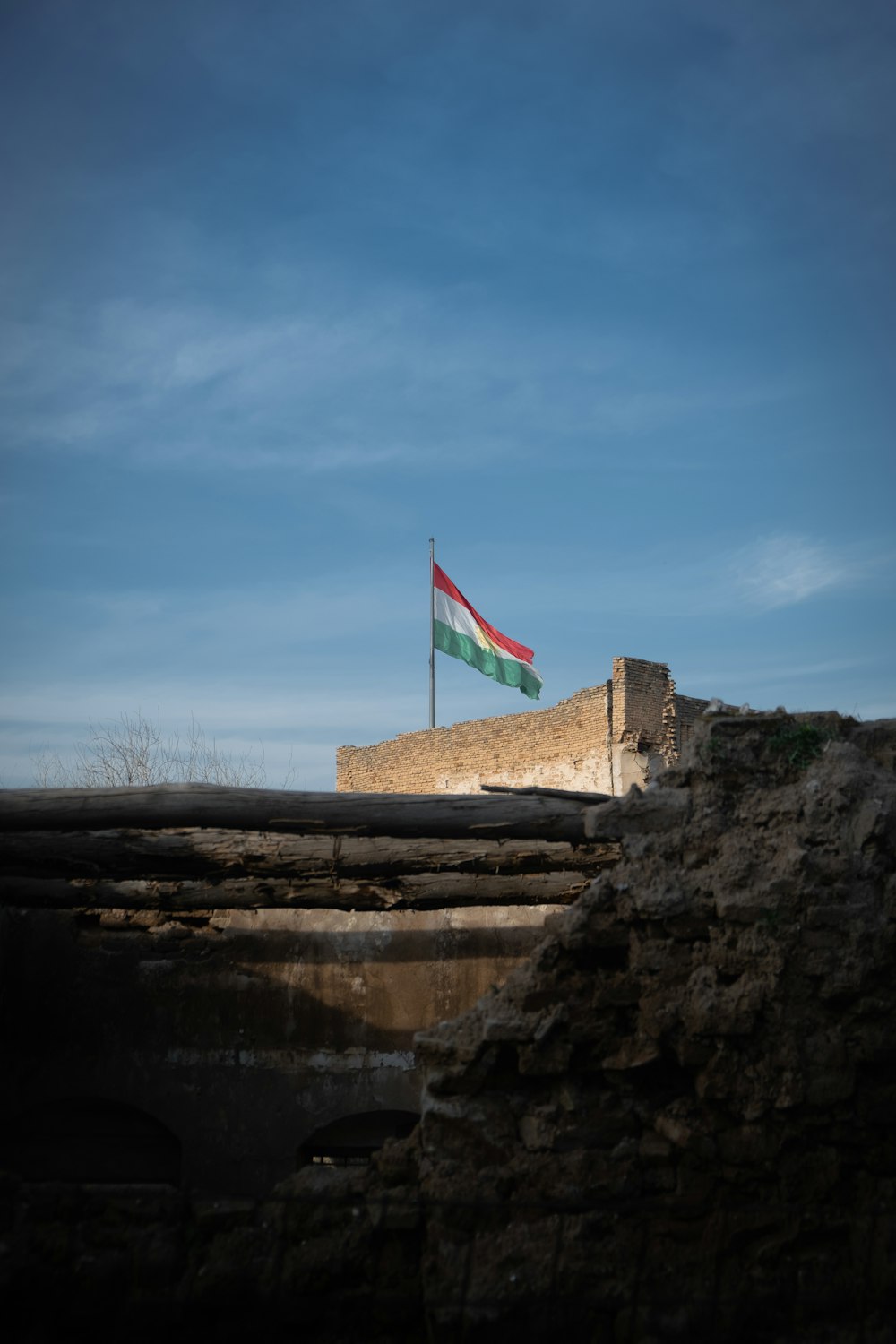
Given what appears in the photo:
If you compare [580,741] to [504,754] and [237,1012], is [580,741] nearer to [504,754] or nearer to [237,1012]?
[504,754]

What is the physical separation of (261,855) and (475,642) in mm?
18580

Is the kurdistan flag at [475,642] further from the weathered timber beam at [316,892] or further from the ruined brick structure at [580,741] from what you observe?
the weathered timber beam at [316,892]

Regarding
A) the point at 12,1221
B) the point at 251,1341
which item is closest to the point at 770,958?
the point at 251,1341

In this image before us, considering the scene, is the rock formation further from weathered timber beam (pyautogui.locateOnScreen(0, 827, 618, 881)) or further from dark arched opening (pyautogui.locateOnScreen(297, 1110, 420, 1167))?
dark arched opening (pyautogui.locateOnScreen(297, 1110, 420, 1167))

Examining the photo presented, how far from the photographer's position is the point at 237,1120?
6719 millimetres

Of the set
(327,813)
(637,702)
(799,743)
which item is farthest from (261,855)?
(637,702)

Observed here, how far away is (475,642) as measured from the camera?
24141mm

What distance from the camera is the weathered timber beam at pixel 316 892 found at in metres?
6.22

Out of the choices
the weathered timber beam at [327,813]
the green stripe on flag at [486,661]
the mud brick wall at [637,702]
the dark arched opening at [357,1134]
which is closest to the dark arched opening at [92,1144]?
the dark arched opening at [357,1134]

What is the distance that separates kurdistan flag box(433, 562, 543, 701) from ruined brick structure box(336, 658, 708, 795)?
3.09ft

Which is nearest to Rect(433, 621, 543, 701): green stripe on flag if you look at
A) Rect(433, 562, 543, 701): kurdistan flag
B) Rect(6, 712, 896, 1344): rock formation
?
Rect(433, 562, 543, 701): kurdistan flag

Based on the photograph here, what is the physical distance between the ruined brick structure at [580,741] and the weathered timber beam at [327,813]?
52.0 feet

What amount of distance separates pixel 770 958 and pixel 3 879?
4.37m

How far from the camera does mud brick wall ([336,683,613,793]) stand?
73.9 feet
